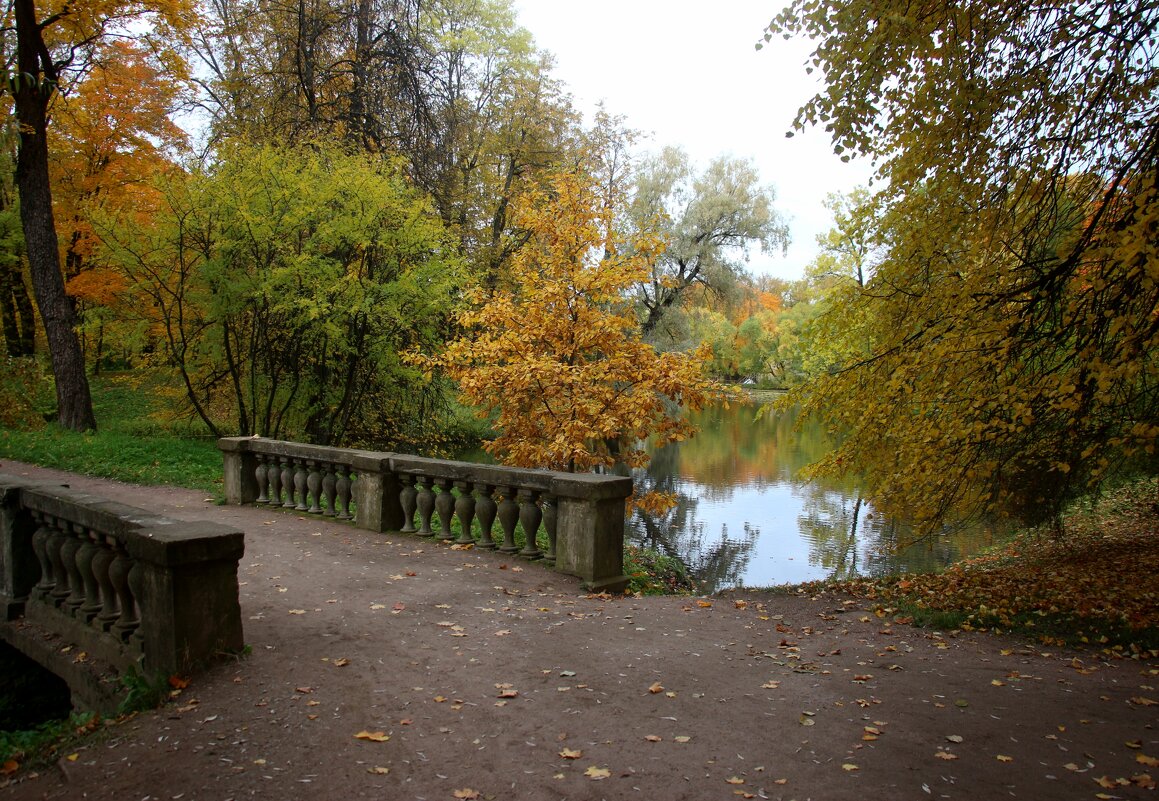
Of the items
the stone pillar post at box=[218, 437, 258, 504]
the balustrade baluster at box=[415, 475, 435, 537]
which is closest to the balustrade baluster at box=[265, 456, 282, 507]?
the stone pillar post at box=[218, 437, 258, 504]

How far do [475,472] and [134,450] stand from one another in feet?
31.4

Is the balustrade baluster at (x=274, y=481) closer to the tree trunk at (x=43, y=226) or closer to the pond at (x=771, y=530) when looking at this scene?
the pond at (x=771, y=530)

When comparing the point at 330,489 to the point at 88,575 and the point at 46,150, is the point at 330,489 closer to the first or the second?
the point at 88,575

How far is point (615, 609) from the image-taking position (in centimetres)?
579

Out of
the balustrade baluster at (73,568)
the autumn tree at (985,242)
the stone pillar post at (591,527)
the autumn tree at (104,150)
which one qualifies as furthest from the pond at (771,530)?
the autumn tree at (104,150)

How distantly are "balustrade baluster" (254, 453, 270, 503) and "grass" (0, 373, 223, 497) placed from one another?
1224mm

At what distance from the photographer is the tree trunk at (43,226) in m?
13.1

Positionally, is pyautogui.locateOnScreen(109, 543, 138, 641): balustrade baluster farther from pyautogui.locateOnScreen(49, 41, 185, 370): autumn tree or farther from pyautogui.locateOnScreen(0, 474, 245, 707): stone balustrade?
pyautogui.locateOnScreen(49, 41, 185, 370): autumn tree

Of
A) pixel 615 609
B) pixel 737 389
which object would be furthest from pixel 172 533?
pixel 737 389

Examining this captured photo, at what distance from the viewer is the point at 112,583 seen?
175 inches

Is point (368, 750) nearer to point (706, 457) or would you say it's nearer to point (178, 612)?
point (178, 612)

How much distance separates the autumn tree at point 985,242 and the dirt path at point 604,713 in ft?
6.63

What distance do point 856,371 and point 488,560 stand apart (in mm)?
4284

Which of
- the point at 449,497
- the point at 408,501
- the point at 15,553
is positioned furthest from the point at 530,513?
the point at 15,553
